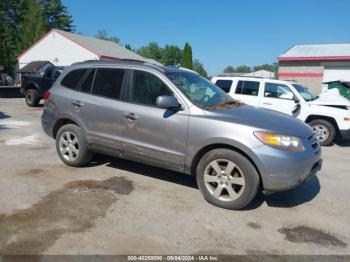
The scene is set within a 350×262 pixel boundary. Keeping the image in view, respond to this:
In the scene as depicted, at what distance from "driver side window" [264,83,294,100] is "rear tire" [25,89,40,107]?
10.2 metres

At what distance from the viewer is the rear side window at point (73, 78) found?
566cm

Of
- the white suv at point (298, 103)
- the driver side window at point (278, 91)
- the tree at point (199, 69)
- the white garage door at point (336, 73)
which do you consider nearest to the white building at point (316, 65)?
the white garage door at point (336, 73)

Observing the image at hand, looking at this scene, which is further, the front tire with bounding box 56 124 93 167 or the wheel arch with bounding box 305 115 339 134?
the wheel arch with bounding box 305 115 339 134

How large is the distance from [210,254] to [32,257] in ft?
5.56

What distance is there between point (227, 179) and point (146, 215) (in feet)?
3.69

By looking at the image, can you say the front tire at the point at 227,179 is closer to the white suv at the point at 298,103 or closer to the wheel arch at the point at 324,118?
the white suv at the point at 298,103

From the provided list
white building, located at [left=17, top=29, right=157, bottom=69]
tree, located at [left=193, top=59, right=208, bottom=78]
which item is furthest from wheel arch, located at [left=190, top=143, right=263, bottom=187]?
tree, located at [left=193, top=59, right=208, bottom=78]

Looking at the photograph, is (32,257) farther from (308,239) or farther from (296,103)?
(296,103)

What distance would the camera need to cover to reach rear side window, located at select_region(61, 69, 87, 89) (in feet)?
18.6

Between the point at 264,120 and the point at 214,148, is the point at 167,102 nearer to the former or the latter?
the point at 214,148

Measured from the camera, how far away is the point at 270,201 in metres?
4.70

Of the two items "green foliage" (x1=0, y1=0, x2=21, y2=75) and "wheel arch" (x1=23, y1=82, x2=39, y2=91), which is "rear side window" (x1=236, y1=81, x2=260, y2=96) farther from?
"green foliage" (x1=0, y1=0, x2=21, y2=75)

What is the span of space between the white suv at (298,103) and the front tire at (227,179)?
5644 mm

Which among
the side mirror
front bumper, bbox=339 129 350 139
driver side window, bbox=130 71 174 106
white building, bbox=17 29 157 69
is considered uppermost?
white building, bbox=17 29 157 69
